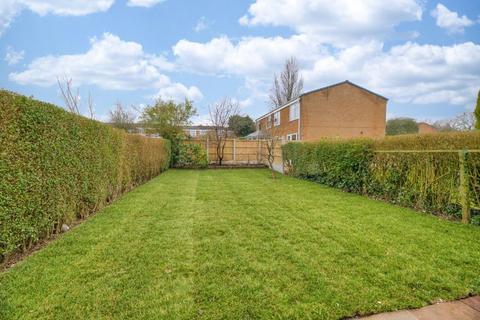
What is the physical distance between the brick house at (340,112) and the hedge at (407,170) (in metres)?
11.9

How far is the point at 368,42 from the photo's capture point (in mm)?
13023

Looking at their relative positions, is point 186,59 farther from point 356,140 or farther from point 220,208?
point 220,208

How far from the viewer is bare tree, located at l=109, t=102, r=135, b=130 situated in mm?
28706

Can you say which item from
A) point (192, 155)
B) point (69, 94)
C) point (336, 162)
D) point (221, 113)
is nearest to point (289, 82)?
point (221, 113)

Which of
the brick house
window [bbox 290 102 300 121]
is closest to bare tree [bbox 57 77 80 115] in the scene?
the brick house

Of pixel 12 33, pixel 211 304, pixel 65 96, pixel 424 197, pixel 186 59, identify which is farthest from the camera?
pixel 186 59

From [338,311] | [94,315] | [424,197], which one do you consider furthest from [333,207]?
[94,315]

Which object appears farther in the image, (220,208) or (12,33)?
(12,33)

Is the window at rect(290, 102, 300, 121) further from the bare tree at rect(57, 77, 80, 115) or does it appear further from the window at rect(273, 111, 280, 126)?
the bare tree at rect(57, 77, 80, 115)

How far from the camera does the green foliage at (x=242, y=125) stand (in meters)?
38.4

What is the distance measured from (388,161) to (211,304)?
6.66m

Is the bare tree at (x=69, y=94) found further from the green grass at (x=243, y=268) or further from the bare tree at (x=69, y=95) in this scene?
the green grass at (x=243, y=268)

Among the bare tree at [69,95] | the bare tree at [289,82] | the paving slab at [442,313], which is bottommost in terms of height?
the paving slab at [442,313]

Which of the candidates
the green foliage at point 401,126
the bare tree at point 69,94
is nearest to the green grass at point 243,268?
the bare tree at point 69,94
